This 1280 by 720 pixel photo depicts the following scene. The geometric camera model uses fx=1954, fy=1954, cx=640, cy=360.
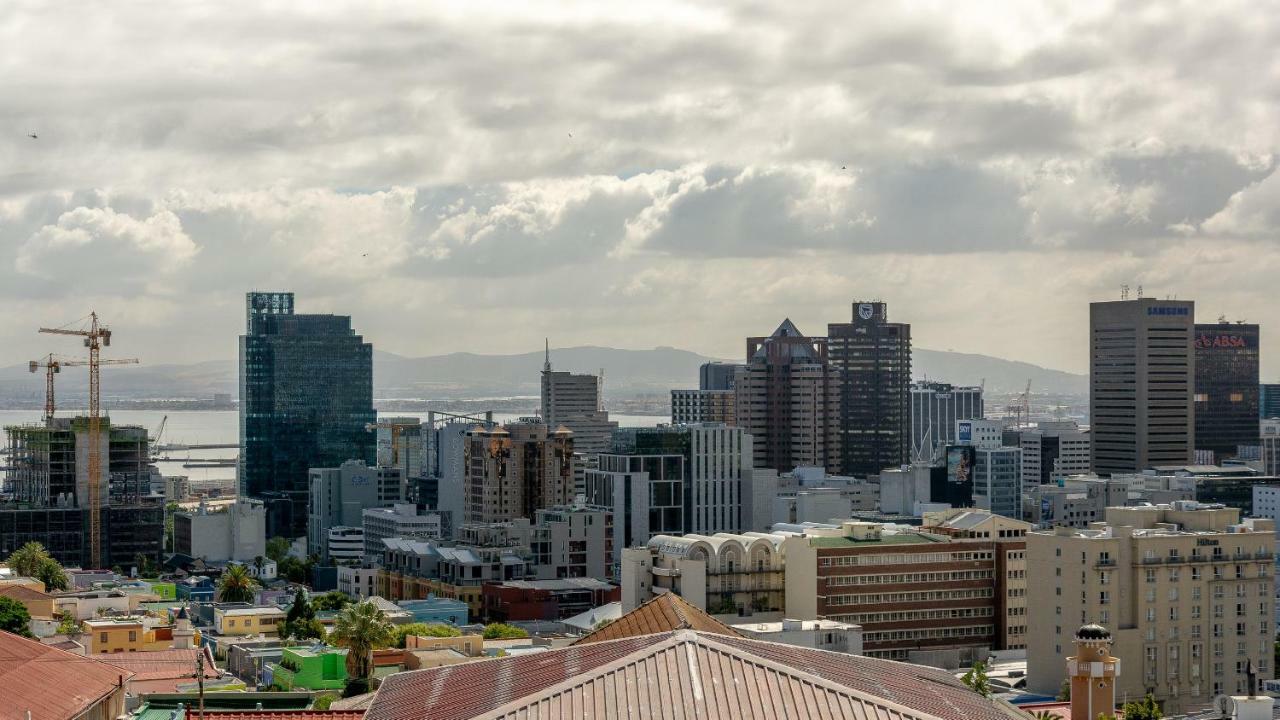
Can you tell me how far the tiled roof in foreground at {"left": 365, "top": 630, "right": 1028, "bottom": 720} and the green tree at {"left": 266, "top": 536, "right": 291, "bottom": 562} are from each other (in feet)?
425

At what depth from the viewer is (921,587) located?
307ft

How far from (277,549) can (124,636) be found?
87969mm

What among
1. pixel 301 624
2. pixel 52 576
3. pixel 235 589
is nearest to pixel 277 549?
pixel 52 576

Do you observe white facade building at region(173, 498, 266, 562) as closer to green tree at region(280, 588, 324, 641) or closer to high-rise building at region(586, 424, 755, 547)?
high-rise building at region(586, 424, 755, 547)

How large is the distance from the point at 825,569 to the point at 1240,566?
737 inches

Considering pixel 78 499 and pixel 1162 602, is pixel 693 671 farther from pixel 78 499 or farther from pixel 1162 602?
pixel 78 499

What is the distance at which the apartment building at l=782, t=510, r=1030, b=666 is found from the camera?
91812 millimetres

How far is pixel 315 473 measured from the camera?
182 m

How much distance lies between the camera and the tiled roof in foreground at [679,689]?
100ft

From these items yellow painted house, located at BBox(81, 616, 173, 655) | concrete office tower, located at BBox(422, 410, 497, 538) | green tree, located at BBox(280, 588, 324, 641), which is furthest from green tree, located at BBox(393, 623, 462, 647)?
concrete office tower, located at BBox(422, 410, 497, 538)

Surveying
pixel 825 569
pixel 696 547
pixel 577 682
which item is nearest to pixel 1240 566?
pixel 825 569

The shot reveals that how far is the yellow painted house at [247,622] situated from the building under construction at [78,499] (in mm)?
56229

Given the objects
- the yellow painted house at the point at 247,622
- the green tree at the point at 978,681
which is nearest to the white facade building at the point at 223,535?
the yellow painted house at the point at 247,622

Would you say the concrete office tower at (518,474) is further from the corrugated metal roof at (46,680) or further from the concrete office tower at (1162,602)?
the corrugated metal roof at (46,680)
